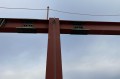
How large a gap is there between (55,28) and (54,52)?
48.9 inches

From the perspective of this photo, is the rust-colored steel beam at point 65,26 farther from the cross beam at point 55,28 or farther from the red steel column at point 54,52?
the red steel column at point 54,52

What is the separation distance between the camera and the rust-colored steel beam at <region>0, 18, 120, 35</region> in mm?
9906

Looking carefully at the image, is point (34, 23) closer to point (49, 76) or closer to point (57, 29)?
point (57, 29)

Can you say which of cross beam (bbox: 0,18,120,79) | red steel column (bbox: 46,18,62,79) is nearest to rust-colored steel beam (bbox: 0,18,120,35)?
cross beam (bbox: 0,18,120,79)

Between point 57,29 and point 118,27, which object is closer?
point 57,29

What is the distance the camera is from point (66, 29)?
1012 centimetres

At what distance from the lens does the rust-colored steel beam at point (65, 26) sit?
9906 millimetres

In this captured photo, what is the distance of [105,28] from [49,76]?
3.62 meters

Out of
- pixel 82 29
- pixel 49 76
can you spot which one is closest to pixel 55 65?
pixel 49 76

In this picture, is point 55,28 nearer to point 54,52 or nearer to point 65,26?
point 65,26

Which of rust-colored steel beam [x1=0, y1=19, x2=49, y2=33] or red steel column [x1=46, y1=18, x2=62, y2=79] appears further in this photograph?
rust-colored steel beam [x1=0, y1=19, x2=49, y2=33]

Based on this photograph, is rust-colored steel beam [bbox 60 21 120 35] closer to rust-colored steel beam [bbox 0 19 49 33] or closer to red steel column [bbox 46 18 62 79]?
red steel column [bbox 46 18 62 79]

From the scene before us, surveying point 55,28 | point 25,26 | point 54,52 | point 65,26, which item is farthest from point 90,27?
point 25,26

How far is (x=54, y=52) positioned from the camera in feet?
29.4
